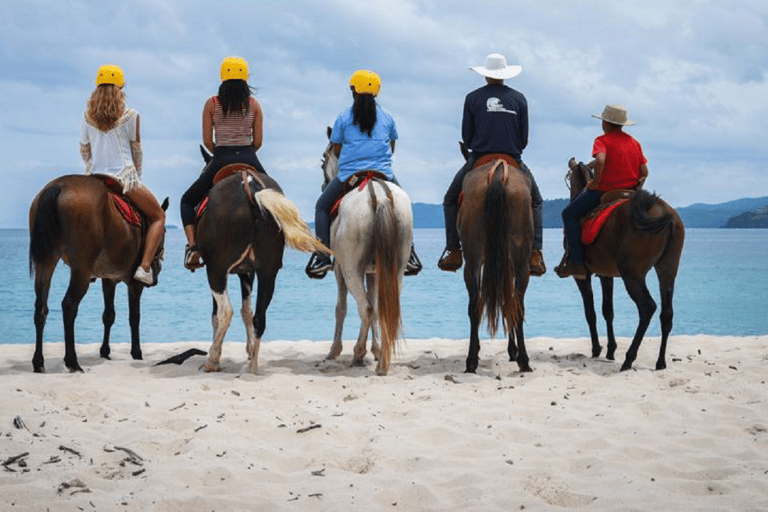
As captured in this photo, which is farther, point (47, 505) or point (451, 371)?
point (451, 371)

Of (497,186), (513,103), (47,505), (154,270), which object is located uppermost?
(513,103)

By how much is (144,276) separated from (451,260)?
9.87 feet

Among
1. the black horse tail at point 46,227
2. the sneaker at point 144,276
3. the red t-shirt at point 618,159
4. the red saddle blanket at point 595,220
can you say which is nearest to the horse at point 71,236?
the black horse tail at point 46,227

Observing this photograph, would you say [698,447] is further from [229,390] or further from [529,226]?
[229,390]

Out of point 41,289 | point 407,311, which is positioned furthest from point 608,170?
point 407,311

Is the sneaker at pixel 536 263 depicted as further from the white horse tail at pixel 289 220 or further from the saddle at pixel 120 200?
the saddle at pixel 120 200

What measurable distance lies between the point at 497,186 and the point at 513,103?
1.01m

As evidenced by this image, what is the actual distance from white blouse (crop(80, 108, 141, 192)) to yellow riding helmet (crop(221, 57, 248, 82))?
963mm

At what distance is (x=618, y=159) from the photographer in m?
9.49

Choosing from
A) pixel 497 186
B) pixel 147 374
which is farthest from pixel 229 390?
pixel 497 186

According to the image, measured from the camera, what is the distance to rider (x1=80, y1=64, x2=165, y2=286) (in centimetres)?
920

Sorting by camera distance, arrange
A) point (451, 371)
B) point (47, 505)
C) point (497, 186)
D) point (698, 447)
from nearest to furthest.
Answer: point (47, 505), point (698, 447), point (497, 186), point (451, 371)

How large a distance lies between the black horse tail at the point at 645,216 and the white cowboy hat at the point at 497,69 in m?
1.64

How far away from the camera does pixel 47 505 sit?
5.61 meters
